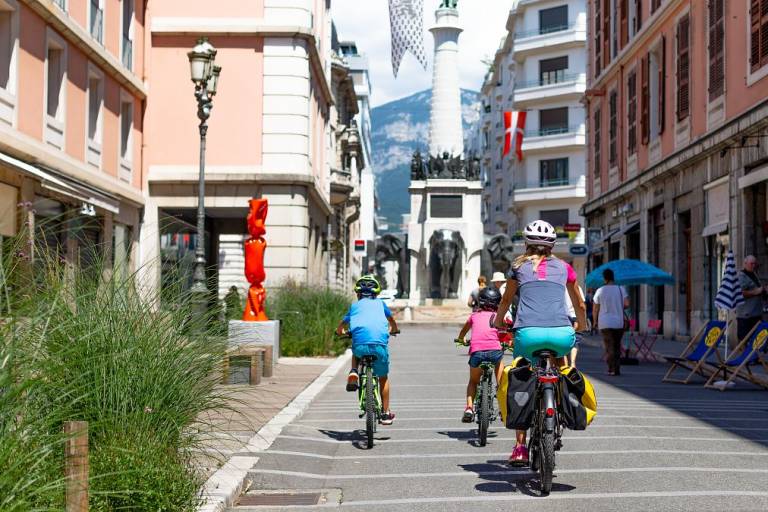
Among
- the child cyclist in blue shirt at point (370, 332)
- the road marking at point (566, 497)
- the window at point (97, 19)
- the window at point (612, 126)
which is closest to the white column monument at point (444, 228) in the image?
the window at point (612, 126)

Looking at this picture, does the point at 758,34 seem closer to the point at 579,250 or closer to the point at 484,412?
the point at 484,412

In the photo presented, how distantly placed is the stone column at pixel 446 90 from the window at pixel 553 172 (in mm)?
17772

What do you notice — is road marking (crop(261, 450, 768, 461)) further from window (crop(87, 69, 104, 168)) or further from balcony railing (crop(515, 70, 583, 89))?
balcony railing (crop(515, 70, 583, 89))

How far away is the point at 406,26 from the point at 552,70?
75.3 feet

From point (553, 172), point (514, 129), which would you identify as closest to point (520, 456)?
point (514, 129)

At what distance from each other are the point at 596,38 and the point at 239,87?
711 inches

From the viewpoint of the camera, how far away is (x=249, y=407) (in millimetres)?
7777

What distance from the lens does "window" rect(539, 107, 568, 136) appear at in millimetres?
76062

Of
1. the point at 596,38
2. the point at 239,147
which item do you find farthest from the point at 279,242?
the point at 596,38

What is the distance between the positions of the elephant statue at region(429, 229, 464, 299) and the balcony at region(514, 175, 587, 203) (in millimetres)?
21316

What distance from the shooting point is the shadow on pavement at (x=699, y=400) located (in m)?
11.7

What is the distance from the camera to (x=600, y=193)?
4328 cm

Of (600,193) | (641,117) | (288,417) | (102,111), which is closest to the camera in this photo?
(288,417)

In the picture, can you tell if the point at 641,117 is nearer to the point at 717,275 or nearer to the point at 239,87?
the point at 717,275
